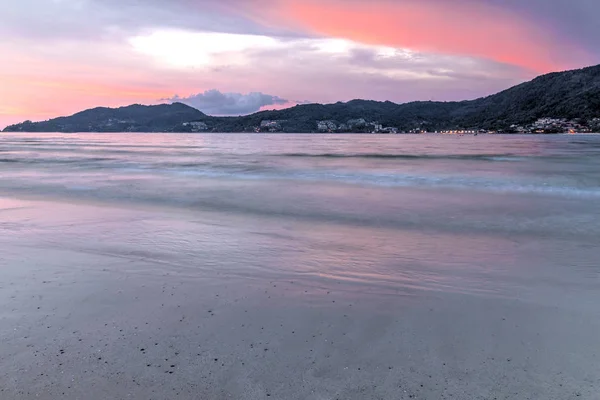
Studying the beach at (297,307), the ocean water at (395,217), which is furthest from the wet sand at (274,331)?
the ocean water at (395,217)

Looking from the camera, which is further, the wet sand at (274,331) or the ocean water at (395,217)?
the ocean water at (395,217)

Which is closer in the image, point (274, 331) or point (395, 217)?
point (274, 331)

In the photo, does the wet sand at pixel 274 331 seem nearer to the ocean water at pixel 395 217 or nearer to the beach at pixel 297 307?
the beach at pixel 297 307

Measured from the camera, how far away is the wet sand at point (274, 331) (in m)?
3.21

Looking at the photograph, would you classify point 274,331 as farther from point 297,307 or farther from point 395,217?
point 395,217

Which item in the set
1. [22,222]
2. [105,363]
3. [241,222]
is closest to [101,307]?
[105,363]

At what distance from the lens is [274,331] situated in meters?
4.07

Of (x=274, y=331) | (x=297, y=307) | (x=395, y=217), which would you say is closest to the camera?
(x=274, y=331)

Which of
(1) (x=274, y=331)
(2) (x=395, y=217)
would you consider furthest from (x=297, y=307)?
(2) (x=395, y=217)

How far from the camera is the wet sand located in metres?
3.21

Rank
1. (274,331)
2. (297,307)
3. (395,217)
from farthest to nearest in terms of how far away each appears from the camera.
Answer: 1. (395,217)
2. (297,307)
3. (274,331)

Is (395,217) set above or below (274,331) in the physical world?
below

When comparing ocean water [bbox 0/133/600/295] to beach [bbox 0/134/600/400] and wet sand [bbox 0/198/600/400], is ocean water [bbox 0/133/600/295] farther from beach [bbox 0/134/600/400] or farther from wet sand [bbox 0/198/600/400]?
wet sand [bbox 0/198/600/400]

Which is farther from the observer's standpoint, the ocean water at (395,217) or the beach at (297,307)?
the ocean water at (395,217)
